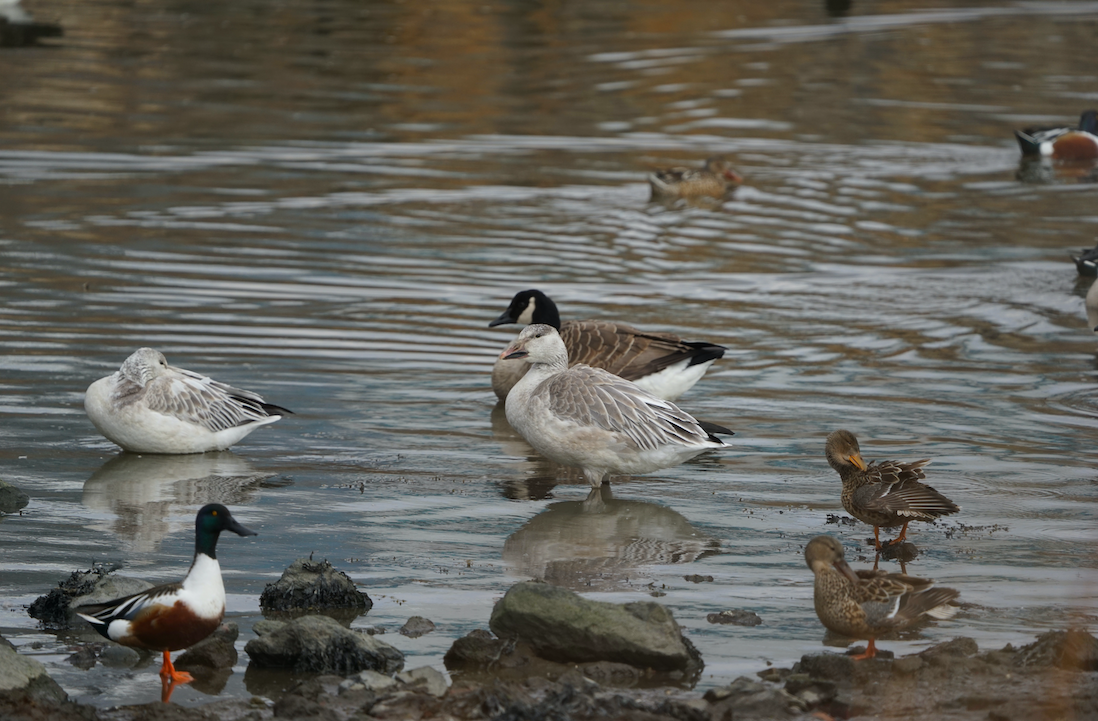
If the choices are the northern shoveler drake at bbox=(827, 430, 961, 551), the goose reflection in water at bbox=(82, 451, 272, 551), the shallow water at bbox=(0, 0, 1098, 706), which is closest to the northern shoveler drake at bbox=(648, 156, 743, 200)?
the shallow water at bbox=(0, 0, 1098, 706)

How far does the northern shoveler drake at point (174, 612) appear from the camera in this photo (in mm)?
6273

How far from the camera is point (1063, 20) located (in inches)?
1625

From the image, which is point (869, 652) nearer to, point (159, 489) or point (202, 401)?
point (159, 489)

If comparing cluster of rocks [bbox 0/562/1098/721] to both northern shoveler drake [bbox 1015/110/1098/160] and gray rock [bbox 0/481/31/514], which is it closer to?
gray rock [bbox 0/481/31/514]

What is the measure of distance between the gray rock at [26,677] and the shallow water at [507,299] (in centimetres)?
22

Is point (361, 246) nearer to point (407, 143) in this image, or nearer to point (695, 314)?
point (695, 314)

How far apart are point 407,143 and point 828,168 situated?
691 centimetres

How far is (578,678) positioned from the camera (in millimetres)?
6332

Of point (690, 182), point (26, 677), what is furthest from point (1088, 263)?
point (26, 677)

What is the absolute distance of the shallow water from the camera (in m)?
8.08

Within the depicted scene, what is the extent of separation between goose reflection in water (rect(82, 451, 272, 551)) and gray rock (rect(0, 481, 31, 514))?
1.34 feet

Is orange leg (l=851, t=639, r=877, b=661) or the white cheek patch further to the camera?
the white cheek patch

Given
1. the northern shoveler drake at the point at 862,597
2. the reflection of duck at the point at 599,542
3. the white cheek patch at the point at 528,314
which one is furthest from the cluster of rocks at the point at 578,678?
the white cheek patch at the point at 528,314

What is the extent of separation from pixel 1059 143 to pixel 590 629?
19326 millimetres
